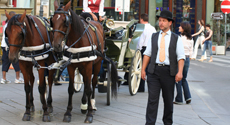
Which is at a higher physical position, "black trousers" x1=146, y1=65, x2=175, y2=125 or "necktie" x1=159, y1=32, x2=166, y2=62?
"necktie" x1=159, y1=32, x2=166, y2=62

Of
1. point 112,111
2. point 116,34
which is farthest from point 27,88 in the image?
point 116,34

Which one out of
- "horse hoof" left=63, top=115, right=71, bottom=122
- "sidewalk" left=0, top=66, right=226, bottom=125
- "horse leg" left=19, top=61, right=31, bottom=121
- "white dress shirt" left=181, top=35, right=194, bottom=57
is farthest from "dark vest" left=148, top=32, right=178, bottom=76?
"white dress shirt" left=181, top=35, right=194, bottom=57

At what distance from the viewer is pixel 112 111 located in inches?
308

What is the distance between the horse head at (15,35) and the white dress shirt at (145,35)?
5.06 meters

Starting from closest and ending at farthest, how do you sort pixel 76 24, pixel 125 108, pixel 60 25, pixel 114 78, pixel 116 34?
pixel 60 25 → pixel 76 24 → pixel 125 108 → pixel 114 78 → pixel 116 34

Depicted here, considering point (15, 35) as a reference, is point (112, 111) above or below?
below

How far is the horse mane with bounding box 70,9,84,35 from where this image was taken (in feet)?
21.5

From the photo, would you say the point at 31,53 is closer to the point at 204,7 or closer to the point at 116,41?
the point at 116,41

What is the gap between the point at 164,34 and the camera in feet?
19.4

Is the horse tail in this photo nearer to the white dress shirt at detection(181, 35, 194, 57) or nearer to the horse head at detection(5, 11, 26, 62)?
the white dress shirt at detection(181, 35, 194, 57)

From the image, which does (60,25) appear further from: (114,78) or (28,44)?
(114,78)

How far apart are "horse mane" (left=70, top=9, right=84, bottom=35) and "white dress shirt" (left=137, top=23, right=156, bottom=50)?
420 centimetres

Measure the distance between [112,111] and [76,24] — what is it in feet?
6.90

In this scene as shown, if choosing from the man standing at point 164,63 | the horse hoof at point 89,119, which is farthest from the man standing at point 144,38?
the man standing at point 164,63
